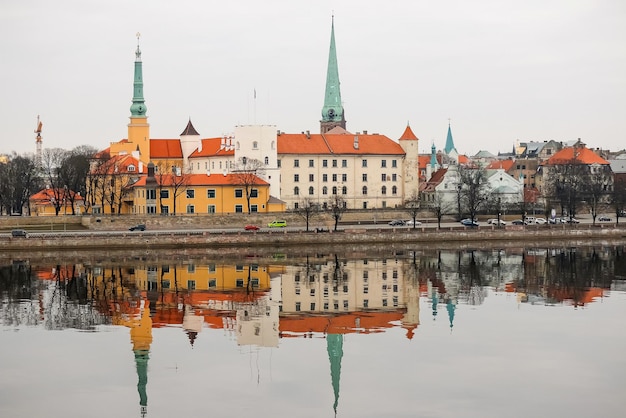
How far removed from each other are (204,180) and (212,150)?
1424 cm

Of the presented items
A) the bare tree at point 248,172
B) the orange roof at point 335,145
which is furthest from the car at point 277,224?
the orange roof at point 335,145

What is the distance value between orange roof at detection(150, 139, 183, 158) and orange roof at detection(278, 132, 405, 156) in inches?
436

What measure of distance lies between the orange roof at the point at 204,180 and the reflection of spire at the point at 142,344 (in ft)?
139

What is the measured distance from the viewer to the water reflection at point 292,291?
39.7m

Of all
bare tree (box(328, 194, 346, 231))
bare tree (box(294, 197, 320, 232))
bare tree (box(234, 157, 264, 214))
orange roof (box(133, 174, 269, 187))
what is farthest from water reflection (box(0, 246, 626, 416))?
orange roof (box(133, 174, 269, 187))

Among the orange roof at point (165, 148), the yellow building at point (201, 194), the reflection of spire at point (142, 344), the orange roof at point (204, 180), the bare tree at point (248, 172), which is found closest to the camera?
the reflection of spire at point (142, 344)

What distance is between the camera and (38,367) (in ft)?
107

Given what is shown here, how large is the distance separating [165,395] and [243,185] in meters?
60.1

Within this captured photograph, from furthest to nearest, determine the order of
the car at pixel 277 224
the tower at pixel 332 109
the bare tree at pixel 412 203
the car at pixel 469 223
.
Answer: the tower at pixel 332 109, the bare tree at pixel 412 203, the car at pixel 277 224, the car at pixel 469 223

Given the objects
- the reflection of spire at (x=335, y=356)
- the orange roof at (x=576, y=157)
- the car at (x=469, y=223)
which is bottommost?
the reflection of spire at (x=335, y=356)

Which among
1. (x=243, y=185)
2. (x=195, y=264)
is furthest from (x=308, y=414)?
(x=243, y=185)

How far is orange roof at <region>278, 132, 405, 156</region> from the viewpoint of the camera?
101119 mm

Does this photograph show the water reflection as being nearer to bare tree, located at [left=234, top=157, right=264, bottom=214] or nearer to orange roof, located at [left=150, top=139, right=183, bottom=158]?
bare tree, located at [left=234, top=157, right=264, bottom=214]

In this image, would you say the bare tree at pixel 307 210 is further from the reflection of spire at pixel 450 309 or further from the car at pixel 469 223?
the reflection of spire at pixel 450 309
